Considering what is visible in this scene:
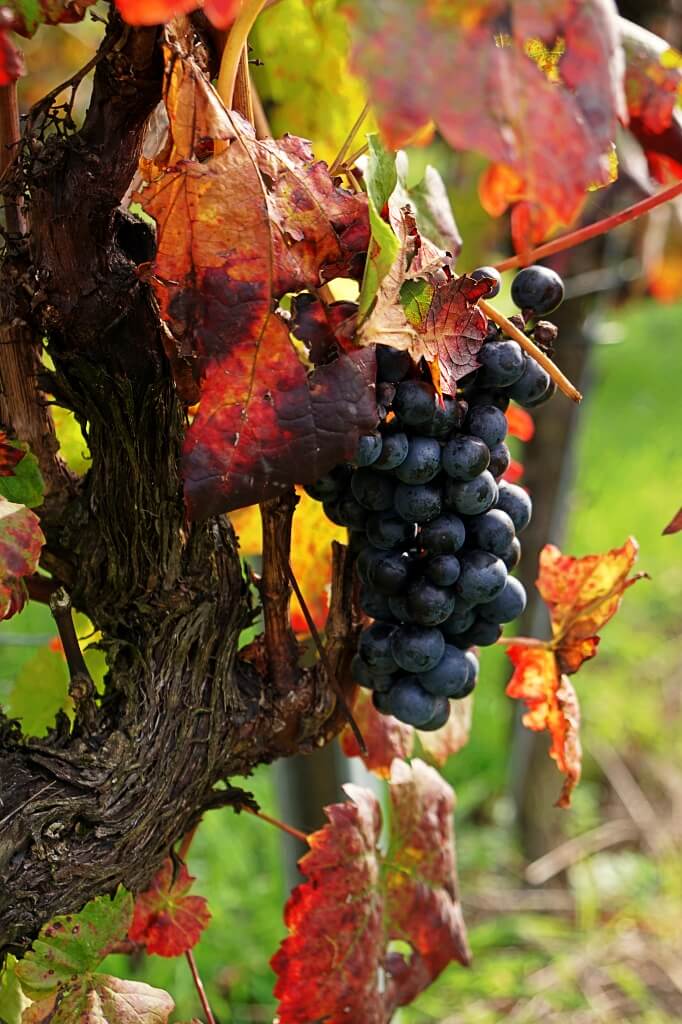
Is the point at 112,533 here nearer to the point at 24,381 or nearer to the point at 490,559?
the point at 24,381

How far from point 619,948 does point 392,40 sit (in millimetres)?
2257

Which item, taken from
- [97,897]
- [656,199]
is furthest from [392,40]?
[97,897]

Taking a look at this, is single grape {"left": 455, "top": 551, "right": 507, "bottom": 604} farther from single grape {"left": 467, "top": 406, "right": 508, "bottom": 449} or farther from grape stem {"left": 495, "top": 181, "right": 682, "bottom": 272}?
grape stem {"left": 495, "top": 181, "right": 682, "bottom": 272}

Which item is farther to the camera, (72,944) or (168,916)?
(168,916)

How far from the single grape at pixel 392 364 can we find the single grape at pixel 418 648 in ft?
0.65

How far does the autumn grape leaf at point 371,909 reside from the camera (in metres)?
0.87

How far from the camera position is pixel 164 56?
543 millimetres

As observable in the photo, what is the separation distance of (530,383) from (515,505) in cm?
9

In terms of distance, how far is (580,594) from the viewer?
2.90 ft

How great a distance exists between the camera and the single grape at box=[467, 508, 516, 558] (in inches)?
27.2

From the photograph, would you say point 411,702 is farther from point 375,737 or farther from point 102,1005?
point 102,1005

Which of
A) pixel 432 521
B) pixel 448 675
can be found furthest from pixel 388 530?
pixel 448 675

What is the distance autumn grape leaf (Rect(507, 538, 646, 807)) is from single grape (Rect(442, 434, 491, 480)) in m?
0.24

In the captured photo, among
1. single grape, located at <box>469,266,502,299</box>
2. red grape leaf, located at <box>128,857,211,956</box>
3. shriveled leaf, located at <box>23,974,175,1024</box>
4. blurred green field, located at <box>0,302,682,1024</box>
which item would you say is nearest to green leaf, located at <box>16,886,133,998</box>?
shriveled leaf, located at <box>23,974,175,1024</box>
